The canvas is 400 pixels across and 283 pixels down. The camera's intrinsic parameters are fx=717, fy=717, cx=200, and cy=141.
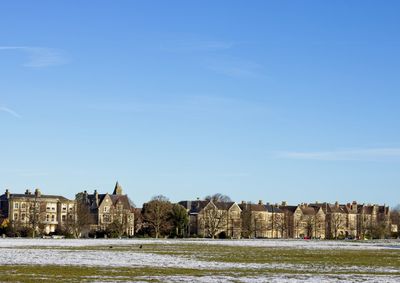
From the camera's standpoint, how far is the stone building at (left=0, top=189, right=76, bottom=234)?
554 ft

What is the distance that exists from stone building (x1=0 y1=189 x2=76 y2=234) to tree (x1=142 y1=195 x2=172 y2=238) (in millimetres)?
18032

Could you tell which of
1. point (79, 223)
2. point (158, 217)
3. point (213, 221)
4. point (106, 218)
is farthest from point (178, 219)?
point (106, 218)

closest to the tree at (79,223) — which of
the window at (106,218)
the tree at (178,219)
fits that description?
the window at (106,218)

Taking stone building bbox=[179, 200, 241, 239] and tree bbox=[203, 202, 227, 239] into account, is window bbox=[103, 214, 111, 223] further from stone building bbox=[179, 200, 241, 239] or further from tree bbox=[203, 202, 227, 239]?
tree bbox=[203, 202, 227, 239]

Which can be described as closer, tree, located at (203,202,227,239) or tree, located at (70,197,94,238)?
tree, located at (70,197,94,238)

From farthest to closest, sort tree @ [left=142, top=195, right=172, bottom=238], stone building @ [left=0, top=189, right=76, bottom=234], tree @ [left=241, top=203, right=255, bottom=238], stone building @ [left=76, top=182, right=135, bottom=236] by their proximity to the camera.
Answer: tree @ [left=241, top=203, right=255, bottom=238] < stone building @ [left=76, top=182, right=135, bottom=236] < stone building @ [left=0, top=189, right=76, bottom=234] < tree @ [left=142, top=195, right=172, bottom=238]

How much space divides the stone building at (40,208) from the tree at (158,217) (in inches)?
710

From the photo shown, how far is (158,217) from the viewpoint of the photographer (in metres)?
156

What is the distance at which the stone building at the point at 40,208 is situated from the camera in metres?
169

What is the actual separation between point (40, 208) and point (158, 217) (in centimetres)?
3192

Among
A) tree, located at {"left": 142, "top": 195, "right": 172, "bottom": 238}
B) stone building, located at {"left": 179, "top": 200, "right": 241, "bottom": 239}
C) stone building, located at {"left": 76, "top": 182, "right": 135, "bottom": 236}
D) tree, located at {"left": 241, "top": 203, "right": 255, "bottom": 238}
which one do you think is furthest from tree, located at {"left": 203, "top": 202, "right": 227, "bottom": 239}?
stone building, located at {"left": 76, "top": 182, "right": 135, "bottom": 236}

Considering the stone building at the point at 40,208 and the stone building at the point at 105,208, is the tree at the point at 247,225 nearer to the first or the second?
the stone building at the point at 105,208

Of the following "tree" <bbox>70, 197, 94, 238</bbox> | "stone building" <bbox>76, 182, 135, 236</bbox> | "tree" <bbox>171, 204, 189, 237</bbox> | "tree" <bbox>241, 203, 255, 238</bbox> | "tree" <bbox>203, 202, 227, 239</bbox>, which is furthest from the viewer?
"tree" <bbox>241, 203, 255, 238</bbox>

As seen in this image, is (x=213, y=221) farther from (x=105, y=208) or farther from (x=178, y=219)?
(x=105, y=208)
